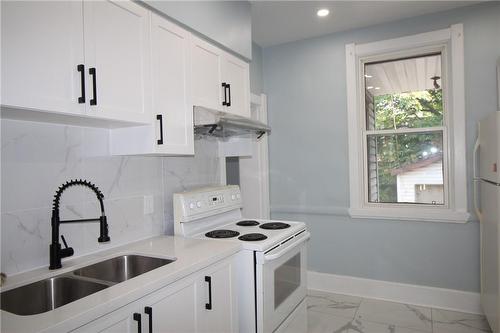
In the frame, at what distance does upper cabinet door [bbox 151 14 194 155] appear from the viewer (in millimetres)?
1796

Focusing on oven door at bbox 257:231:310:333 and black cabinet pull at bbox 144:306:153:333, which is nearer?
black cabinet pull at bbox 144:306:153:333

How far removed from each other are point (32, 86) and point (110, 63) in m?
Result: 0.40

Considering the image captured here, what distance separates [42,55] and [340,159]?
108 inches

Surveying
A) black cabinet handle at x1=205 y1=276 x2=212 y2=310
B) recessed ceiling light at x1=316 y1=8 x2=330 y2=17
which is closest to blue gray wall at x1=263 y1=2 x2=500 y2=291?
recessed ceiling light at x1=316 y1=8 x2=330 y2=17

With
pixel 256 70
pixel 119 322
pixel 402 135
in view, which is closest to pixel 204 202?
pixel 119 322

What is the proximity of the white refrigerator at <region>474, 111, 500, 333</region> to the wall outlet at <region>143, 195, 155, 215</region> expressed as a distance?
85.9 inches

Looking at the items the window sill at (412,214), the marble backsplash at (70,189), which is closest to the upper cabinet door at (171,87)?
the marble backsplash at (70,189)

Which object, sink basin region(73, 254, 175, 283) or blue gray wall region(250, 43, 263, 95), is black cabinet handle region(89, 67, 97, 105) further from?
blue gray wall region(250, 43, 263, 95)

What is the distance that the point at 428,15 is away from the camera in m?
2.99

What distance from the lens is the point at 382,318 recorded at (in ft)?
9.32

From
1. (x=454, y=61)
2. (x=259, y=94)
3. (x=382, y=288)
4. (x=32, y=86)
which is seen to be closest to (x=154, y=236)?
(x=32, y=86)

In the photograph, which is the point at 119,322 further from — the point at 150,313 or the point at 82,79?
the point at 82,79

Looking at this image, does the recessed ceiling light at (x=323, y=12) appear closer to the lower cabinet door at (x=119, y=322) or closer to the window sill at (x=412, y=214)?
the window sill at (x=412, y=214)

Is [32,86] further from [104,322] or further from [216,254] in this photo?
[216,254]
